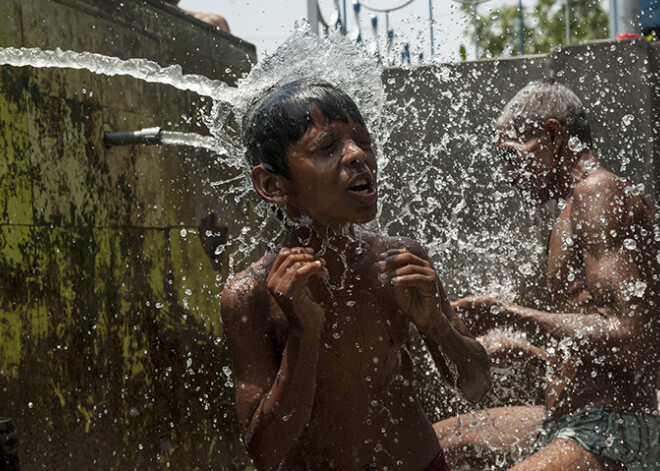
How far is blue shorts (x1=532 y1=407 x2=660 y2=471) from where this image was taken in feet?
11.0

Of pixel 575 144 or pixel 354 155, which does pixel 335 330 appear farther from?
pixel 575 144

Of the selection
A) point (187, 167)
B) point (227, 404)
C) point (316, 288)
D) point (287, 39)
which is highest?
point (287, 39)

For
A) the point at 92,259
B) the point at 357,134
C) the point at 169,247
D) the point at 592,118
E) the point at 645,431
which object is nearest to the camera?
the point at 357,134

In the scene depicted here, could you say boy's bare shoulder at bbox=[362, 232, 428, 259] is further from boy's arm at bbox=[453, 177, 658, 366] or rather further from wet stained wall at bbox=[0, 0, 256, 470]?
wet stained wall at bbox=[0, 0, 256, 470]

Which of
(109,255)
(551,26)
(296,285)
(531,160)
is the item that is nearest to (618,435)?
(531,160)

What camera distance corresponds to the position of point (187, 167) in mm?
4574

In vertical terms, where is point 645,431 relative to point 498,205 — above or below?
below

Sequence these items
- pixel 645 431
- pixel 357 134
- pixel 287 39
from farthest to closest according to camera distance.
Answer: pixel 645 431
pixel 287 39
pixel 357 134

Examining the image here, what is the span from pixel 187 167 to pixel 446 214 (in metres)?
1.45

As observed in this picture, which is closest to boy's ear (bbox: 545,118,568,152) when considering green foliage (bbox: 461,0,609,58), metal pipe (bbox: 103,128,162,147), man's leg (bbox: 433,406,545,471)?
man's leg (bbox: 433,406,545,471)

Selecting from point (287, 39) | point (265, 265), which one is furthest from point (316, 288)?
point (287, 39)

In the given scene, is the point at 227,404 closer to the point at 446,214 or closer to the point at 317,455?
the point at 446,214

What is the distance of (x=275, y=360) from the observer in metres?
2.37

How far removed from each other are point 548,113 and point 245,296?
1.95m
